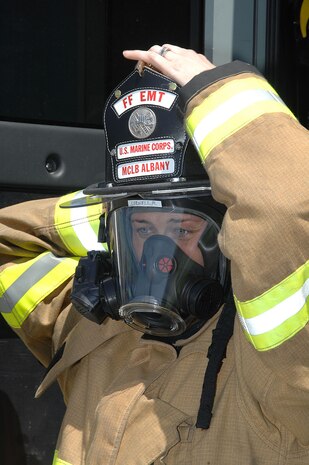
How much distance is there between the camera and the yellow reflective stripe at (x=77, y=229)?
297 cm

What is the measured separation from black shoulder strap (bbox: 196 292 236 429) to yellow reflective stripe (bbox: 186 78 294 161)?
0.48 meters

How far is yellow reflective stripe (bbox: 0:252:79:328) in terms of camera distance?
9.55 ft

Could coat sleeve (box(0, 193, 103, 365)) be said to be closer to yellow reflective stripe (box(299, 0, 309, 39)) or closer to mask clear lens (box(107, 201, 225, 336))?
mask clear lens (box(107, 201, 225, 336))

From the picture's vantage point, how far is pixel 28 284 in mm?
2932

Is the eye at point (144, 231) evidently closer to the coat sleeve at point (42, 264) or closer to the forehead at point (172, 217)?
the forehead at point (172, 217)

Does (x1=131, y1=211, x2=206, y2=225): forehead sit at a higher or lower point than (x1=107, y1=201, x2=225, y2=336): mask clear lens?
higher

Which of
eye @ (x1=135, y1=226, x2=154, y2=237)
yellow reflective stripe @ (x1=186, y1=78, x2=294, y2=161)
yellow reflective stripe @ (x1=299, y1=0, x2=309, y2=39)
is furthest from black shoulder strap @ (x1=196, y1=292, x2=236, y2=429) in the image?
yellow reflective stripe @ (x1=299, y1=0, x2=309, y2=39)

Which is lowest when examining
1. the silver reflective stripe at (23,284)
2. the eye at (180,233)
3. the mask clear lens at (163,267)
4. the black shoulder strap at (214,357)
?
the silver reflective stripe at (23,284)

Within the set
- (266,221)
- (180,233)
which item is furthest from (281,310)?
(180,233)

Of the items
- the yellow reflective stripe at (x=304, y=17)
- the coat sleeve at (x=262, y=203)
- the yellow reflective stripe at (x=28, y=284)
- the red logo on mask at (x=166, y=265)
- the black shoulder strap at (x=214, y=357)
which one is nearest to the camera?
the coat sleeve at (x=262, y=203)

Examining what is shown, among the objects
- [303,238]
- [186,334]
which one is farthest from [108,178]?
[303,238]

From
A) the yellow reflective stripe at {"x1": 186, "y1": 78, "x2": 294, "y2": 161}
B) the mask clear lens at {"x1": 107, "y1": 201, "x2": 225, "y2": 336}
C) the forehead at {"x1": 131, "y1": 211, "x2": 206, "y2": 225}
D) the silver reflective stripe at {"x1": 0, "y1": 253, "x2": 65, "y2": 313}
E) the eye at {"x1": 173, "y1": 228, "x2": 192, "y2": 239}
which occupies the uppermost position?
the yellow reflective stripe at {"x1": 186, "y1": 78, "x2": 294, "y2": 161}

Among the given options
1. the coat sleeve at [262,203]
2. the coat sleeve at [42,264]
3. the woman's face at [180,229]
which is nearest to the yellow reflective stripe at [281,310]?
the coat sleeve at [262,203]

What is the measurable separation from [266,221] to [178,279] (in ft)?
1.67
